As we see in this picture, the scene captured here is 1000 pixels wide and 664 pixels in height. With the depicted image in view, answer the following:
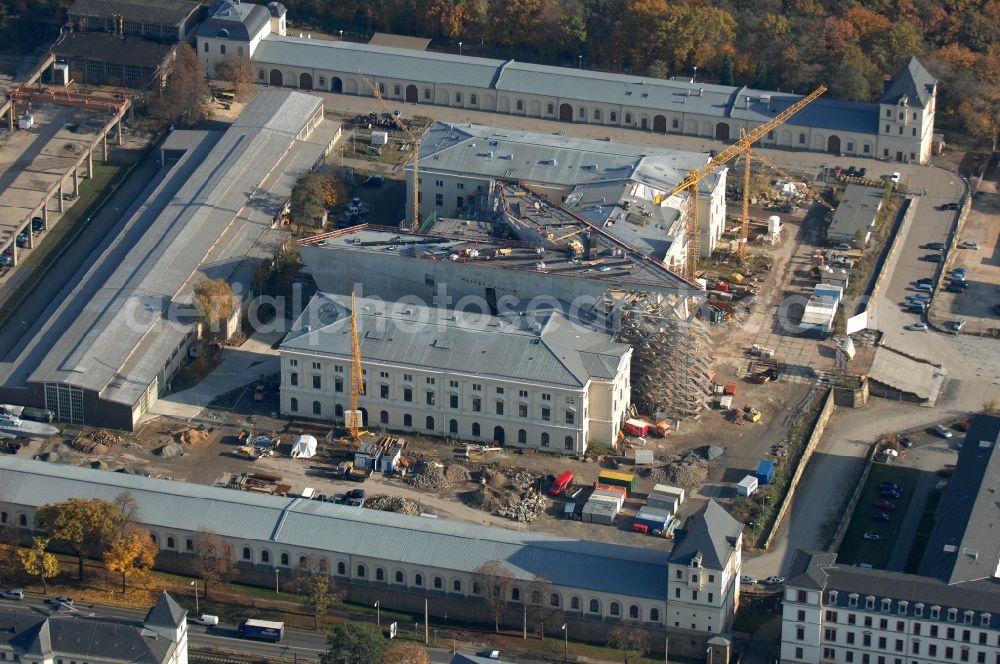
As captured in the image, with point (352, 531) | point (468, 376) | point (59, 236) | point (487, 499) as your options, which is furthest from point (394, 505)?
point (59, 236)

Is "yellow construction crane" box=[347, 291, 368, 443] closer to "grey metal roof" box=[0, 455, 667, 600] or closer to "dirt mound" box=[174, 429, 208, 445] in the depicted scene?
"dirt mound" box=[174, 429, 208, 445]

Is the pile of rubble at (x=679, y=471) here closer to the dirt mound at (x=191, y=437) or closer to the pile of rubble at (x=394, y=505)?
the pile of rubble at (x=394, y=505)

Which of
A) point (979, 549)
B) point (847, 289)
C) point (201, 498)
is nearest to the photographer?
point (979, 549)

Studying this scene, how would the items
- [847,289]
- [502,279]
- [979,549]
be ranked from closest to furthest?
[979,549] → [502,279] → [847,289]

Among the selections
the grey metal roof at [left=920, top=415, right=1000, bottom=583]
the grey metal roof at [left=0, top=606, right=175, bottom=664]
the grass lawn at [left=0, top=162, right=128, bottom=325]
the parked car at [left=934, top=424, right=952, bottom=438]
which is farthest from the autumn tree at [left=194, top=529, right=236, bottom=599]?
the parked car at [left=934, top=424, right=952, bottom=438]

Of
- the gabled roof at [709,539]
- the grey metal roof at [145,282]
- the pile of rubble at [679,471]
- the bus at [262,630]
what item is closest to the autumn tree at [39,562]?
the bus at [262,630]

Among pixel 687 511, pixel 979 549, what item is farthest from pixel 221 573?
pixel 979 549

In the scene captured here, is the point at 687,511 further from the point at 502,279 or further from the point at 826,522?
the point at 502,279

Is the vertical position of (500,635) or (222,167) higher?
(222,167)
